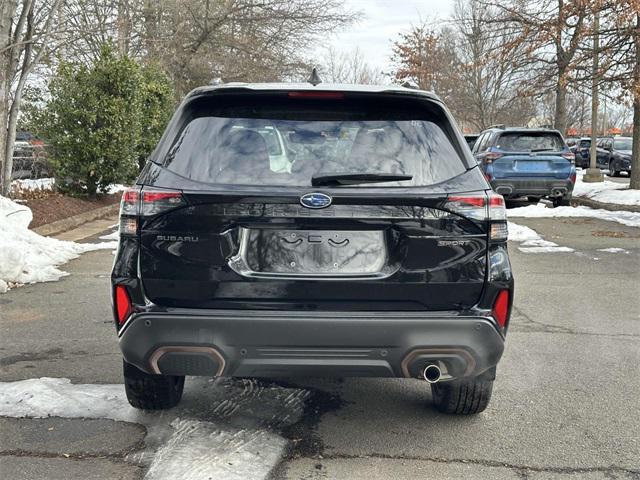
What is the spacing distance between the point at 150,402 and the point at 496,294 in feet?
6.37

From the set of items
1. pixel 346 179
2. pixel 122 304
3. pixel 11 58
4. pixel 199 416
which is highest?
pixel 11 58

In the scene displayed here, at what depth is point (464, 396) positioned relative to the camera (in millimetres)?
3734

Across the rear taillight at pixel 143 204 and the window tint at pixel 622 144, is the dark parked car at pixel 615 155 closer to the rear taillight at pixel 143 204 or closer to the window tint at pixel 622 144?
the window tint at pixel 622 144

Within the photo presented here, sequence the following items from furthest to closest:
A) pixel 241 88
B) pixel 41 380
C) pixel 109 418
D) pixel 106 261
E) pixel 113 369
A: pixel 106 261 → pixel 113 369 → pixel 41 380 → pixel 109 418 → pixel 241 88

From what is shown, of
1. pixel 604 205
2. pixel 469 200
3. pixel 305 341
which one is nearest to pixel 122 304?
pixel 305 341

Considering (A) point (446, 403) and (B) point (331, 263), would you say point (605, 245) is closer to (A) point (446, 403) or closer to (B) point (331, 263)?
(A) point (446, 403)

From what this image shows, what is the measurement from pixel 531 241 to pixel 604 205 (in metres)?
5.96

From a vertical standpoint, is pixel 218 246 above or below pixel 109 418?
above

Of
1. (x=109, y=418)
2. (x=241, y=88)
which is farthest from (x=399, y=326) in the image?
(x=109, y=418)

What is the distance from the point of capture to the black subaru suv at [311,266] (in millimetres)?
2988

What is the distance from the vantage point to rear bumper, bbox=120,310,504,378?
117 inches

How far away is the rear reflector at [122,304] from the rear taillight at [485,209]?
149cm

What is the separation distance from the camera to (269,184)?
305 cm

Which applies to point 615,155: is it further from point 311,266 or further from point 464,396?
point 311,266
